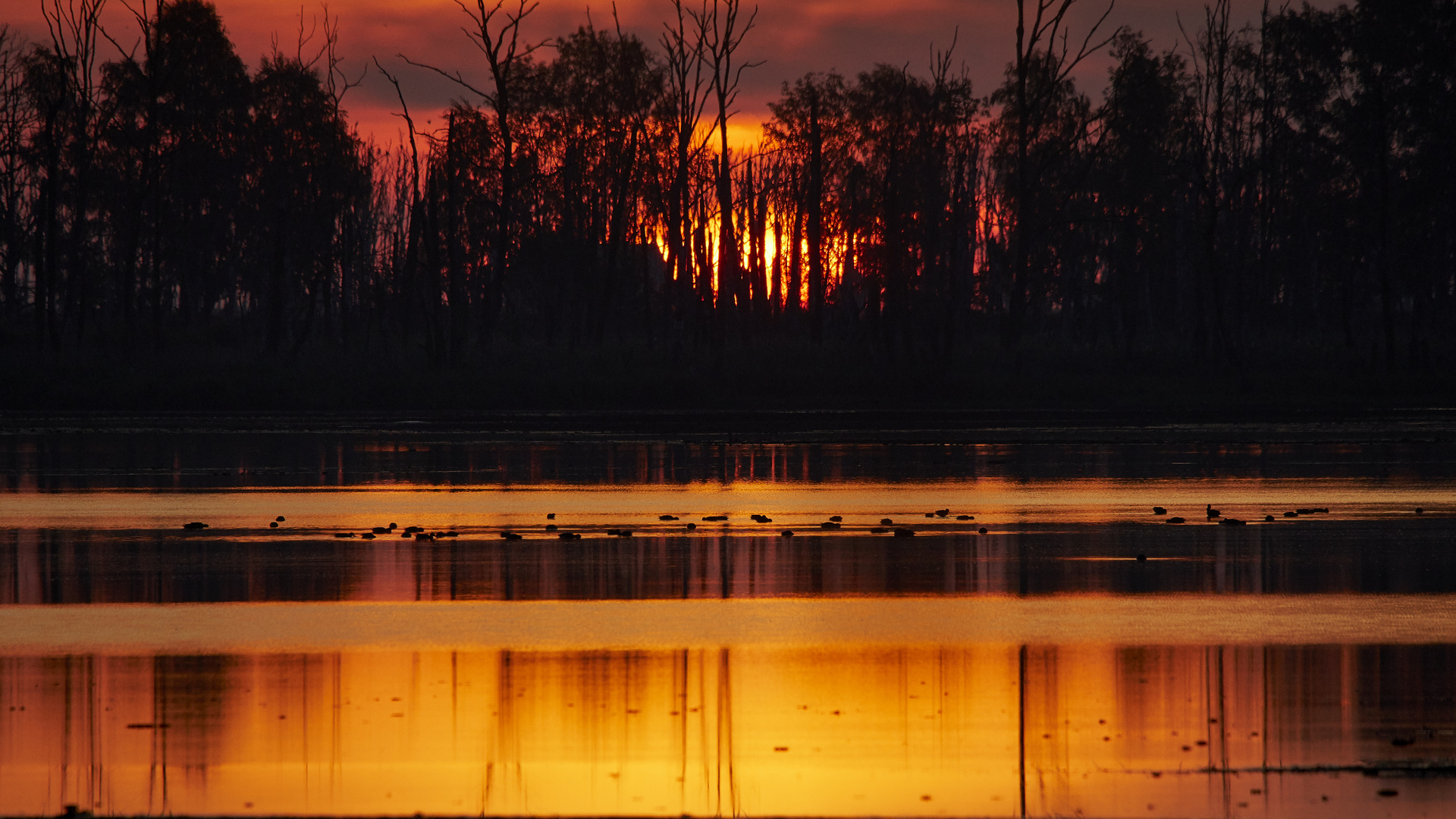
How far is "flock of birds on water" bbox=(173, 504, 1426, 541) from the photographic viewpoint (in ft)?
47.5

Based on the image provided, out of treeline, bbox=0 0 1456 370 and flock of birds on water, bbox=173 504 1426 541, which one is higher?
treeline, bbox=0 0 1456 370

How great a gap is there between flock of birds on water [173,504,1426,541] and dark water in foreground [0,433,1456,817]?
0.45 ft

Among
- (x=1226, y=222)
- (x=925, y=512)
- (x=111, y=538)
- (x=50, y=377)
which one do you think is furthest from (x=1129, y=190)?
(x=111, y=538)

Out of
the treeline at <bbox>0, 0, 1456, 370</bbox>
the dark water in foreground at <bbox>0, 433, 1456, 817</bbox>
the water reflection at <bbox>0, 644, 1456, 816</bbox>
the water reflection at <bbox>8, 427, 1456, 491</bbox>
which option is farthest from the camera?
the treeline at <bbox>0, 0, 1456, 370</bbox>

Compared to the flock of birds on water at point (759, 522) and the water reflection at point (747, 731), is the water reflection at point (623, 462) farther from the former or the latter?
the water reflection at point (747, 731)

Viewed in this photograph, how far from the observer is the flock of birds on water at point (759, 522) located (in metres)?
14.5

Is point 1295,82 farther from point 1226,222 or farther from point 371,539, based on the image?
point 371,539

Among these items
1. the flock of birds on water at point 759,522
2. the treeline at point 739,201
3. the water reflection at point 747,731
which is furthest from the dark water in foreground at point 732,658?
the treeline at point 739,201

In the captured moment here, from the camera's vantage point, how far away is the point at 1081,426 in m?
33.4

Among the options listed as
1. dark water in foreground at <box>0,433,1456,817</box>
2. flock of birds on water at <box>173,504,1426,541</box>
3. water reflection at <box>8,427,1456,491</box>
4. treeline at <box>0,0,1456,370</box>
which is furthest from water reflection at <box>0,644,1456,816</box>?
treeline at <box>0,0,1456,370</box>

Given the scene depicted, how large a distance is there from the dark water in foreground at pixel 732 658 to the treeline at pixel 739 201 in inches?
1267

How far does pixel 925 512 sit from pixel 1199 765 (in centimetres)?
1005

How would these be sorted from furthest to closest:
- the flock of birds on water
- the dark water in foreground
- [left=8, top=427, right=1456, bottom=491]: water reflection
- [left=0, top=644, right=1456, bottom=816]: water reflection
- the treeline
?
the treeline, [left=8, top=427, right=1456, bottom=491]: water reflection, the flock of birds on water, the dark water in foreground, [left=0, top=644, right=1456, bottom=816]: water reflection

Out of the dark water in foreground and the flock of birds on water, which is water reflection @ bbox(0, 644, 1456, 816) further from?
the flock of birds on water
